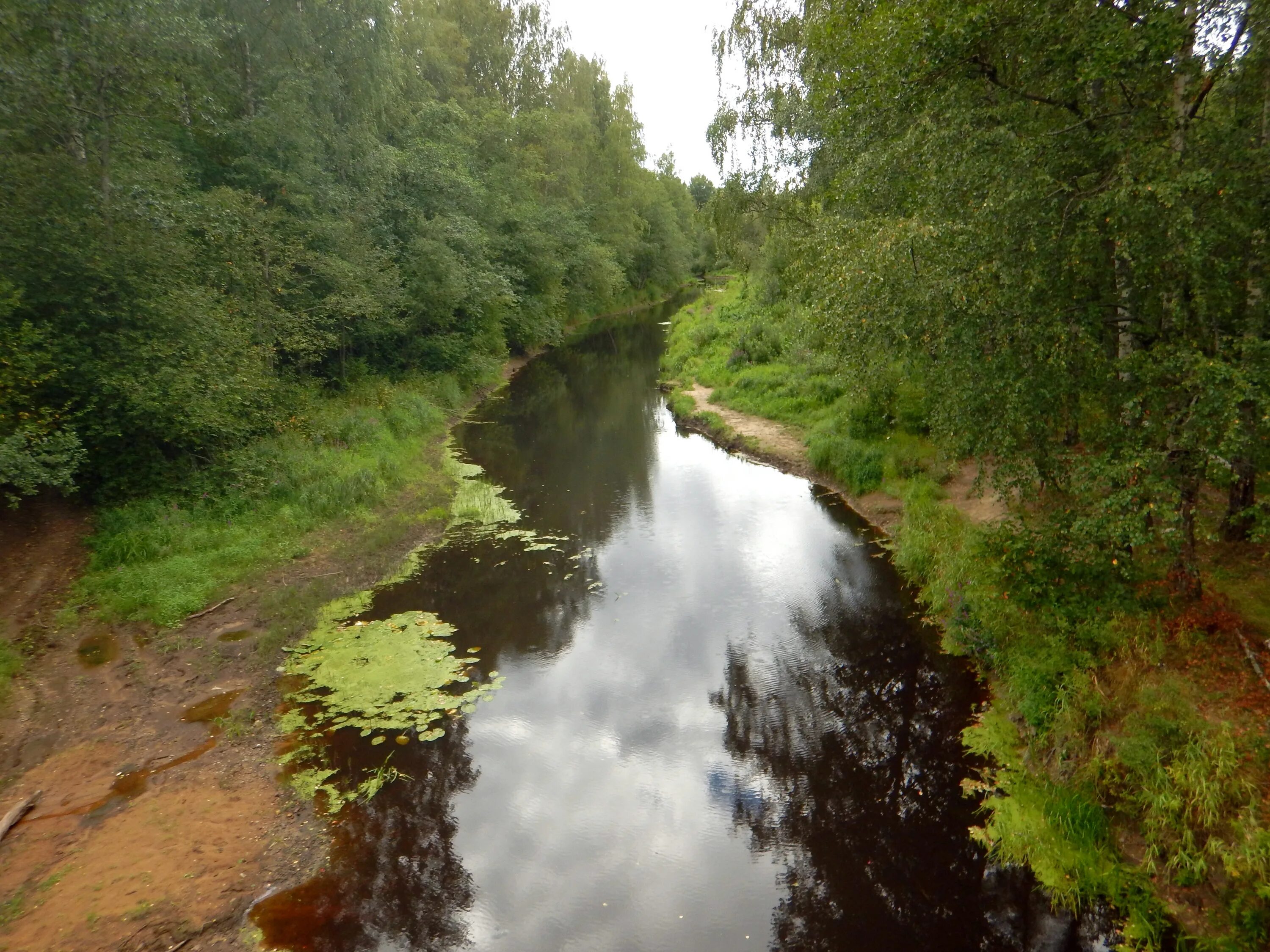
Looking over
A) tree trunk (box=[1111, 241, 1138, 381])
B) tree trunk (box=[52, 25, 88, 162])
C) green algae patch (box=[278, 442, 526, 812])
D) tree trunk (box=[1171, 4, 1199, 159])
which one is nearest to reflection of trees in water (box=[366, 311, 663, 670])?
green algae patch (box=[278, 442, 526, 812])

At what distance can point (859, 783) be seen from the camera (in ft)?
28.6

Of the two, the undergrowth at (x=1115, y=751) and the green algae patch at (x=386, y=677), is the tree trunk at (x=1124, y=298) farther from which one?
the green algae patch at (x=386, y=677)

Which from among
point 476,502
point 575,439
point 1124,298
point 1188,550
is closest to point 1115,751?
point 1188,550

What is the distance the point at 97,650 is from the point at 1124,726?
13195 mm

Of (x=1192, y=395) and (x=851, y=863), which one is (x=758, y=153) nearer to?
(x=1192, y=395)

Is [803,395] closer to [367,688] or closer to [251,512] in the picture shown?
[251,512]

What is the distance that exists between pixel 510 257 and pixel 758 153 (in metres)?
17.0

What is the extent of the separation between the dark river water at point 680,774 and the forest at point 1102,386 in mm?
894

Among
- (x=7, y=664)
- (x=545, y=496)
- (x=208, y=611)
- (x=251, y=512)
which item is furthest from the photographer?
(x=545, y=496)

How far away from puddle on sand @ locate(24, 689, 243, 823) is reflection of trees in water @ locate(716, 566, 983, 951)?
6.63 m

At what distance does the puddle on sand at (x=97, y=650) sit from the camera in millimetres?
10633

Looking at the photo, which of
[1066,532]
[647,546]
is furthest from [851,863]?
[647,546]

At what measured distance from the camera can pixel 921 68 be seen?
8938mm

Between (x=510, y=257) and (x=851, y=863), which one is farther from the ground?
(x=510, y=257)
